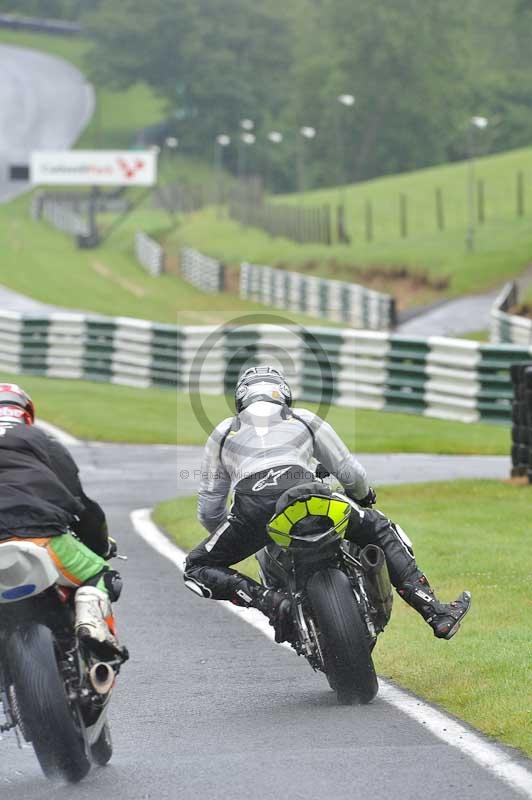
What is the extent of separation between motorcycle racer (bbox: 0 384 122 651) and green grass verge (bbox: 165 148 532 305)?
5721 centimetres

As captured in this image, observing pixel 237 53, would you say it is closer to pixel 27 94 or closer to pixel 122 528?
pixel 27 94

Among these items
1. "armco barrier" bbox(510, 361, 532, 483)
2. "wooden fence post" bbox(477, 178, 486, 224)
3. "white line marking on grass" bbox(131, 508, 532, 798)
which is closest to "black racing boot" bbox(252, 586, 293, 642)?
"white line marking on grass" bbox(131, 508, 532, 798)

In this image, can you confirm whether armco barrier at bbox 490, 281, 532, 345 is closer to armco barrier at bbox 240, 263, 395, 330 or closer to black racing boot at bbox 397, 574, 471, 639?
armco barrier at bbox 240, 263, 395, 330

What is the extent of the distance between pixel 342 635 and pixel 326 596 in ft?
0.63

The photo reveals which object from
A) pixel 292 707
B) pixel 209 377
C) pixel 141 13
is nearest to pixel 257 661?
pixel 292 707

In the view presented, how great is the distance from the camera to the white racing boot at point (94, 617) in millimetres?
6848

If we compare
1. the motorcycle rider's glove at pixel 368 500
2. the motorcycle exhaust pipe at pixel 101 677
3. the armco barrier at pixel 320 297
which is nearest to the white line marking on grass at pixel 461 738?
the motorcycle rider's glove at pixel 368 500

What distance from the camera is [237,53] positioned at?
497 ft

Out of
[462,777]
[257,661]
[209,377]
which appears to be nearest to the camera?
[462,777]

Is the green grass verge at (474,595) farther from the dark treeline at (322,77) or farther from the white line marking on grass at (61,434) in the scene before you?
Result: the dark treeline at (322,77)

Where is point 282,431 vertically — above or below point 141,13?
above

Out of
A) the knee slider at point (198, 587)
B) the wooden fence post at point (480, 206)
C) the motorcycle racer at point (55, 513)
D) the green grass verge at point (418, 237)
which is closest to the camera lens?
the motorcycle racer at point (55, 513)

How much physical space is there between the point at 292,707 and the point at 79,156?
97.7 metres

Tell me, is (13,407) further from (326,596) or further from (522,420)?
(522,420)
